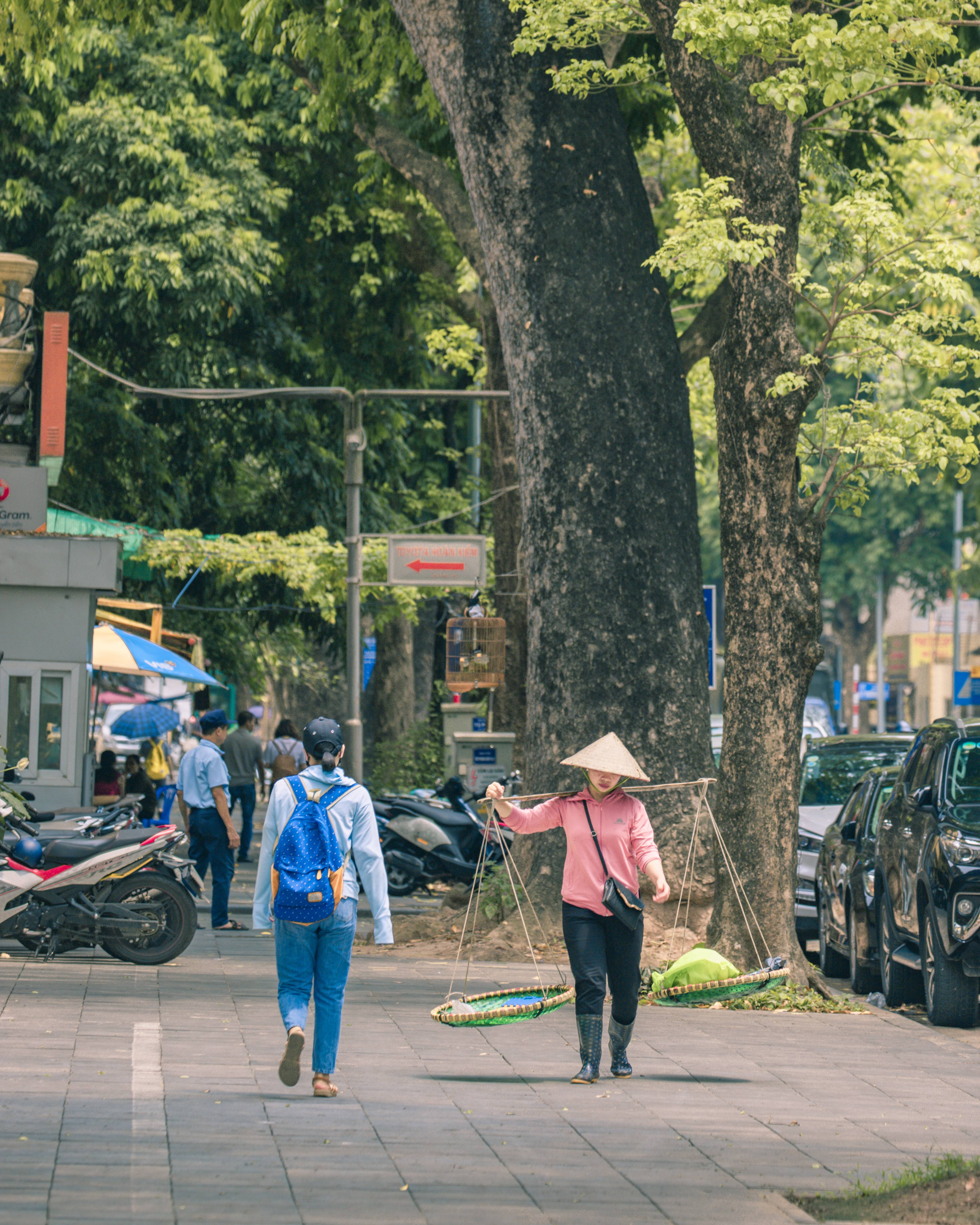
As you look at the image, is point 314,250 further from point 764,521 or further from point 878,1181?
point 878,1181

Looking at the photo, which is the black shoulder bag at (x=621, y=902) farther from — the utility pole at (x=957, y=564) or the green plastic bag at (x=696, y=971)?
the utility pole at (x=957, y=564)

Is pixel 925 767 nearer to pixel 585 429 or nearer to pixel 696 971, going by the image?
pixel 585 429

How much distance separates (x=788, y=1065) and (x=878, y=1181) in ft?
9.33

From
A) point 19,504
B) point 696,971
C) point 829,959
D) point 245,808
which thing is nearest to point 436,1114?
point 696,971

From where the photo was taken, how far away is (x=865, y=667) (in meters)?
Answer: 67.0

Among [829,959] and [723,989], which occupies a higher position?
[723,989]

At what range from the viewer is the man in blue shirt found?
14078 mm

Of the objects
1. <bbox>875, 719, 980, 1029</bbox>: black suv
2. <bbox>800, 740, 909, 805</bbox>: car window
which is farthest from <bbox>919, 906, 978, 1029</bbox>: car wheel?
<bbox>800, 740, 909, 805</bbox>: car window

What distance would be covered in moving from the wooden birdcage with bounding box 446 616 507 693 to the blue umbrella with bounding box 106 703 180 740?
12.1 m

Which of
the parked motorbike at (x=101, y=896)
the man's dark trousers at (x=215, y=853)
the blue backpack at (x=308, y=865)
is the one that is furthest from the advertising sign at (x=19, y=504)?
the blue backpack at (x=308, y=865)

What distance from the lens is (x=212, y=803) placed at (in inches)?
560

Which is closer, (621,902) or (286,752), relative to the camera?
(621,902)

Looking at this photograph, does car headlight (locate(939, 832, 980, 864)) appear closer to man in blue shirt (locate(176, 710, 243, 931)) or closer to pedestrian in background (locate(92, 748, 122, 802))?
man in blue shirt (locate(176, 710, 243, 931))

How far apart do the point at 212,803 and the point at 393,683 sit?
55.5 feet
